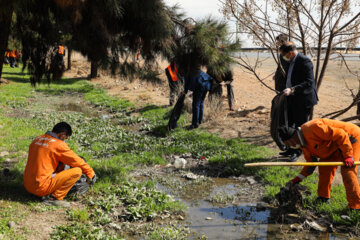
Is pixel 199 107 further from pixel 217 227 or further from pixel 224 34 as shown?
pixel 217 227

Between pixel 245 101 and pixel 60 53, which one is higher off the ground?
pixel 60 53

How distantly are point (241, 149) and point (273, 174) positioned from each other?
5.31 feet

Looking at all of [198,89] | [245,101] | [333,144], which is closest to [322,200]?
[333,144]

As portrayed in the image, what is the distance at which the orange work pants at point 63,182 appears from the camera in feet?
17.6

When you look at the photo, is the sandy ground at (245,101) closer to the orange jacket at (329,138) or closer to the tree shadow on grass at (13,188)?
the orange jacket at (329,138)

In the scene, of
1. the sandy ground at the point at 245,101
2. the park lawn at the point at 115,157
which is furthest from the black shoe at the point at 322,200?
the sandy ground at the point at 245,101

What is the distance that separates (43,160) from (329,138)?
3.73m

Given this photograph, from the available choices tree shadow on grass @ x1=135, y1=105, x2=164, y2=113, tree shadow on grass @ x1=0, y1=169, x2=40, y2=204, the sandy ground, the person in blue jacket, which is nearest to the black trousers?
the sandy ground

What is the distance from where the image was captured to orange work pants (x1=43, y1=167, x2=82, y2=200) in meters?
5.36

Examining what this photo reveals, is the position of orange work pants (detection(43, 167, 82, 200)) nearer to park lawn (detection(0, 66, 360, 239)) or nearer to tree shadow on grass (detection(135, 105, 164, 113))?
park lawn (detection(0, 66, 360, 239))

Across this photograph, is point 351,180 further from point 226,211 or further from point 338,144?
point 226,211

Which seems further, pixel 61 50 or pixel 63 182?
pixel 63 182

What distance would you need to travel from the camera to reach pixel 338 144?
4863 mm

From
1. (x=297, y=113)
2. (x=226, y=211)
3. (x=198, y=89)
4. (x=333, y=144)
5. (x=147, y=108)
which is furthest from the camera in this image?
(x=147, y=108)
